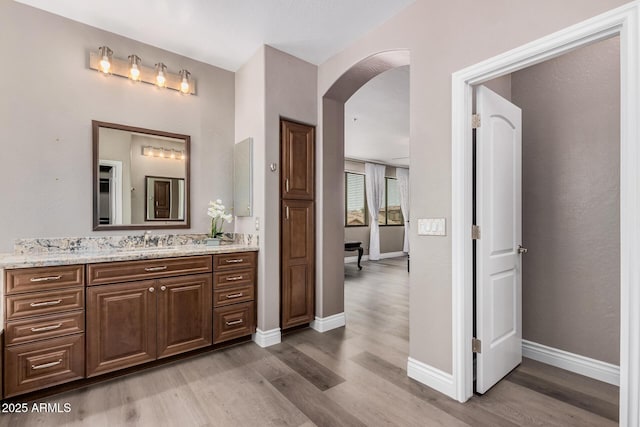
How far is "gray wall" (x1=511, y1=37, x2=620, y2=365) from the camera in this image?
7.28ft

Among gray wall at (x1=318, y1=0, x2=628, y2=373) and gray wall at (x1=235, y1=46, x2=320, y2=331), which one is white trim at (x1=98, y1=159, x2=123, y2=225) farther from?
gray wall at (x1=318, y1=0, x2=628, y2=373)

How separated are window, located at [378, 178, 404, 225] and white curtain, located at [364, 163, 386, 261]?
1.57 ft

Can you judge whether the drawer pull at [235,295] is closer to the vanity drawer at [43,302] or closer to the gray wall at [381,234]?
the vanity drawer at [43,302]

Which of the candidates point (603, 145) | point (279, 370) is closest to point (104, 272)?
point (279, 370)

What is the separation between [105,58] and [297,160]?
6.15 feet

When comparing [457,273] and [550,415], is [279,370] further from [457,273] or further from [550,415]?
[550,415]

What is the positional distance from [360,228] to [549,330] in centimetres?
586

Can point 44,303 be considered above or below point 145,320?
above

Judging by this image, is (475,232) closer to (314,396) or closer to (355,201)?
(314,396)

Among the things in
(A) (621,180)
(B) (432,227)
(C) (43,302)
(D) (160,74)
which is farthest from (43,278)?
(A) (621,180)

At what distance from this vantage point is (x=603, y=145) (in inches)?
88.5

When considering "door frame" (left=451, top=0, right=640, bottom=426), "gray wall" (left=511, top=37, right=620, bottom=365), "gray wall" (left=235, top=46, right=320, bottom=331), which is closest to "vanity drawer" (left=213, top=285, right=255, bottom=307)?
"gray wall" (left=235, top=46, right=320, bottom=331)

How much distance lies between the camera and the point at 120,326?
223 cm

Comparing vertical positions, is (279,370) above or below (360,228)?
below
